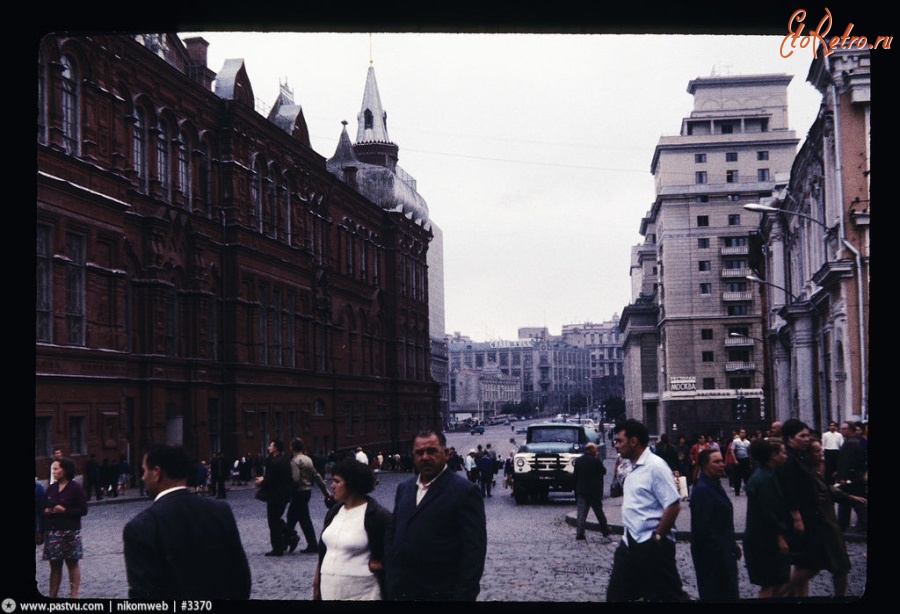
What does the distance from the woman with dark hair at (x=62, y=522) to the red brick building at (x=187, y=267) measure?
8.72 meters

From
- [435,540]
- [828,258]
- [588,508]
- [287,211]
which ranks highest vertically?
[287,211]

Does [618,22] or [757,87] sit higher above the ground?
[757,87]

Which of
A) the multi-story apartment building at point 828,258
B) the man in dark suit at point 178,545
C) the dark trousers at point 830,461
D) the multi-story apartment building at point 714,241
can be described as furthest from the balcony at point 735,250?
the man in dark suit at point 178,545

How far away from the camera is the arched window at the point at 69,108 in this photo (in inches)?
1228

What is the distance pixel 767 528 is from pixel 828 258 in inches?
990

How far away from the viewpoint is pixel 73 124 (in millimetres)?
31734

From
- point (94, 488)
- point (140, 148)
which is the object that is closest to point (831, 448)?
point (94, 488)

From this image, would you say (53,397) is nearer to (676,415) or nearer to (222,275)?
(222,275)

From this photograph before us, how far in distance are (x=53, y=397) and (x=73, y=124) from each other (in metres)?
7.69

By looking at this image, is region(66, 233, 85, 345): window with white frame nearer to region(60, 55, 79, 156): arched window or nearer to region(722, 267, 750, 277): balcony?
region(60, 55, 79, 156): arched window

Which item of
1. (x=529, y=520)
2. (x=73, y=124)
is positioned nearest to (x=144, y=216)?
(x=73, y=124)

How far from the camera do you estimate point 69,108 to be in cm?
3159

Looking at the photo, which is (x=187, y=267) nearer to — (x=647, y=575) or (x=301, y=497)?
(x=301, y=497)

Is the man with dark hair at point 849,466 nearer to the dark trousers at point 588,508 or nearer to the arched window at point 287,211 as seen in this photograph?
the dark trousers at point 588,508
